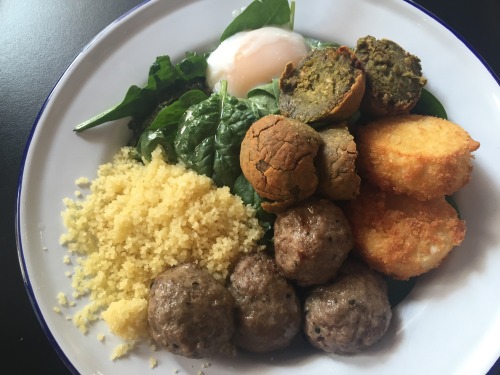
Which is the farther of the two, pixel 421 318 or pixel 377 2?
pixel 377 2

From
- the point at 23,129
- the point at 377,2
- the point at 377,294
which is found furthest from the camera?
the point at 23,129

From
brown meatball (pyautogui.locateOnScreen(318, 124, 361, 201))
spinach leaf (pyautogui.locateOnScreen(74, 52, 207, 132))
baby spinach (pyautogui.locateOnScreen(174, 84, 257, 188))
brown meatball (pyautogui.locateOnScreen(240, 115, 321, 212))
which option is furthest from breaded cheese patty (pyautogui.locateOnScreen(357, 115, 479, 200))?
spinach leaf (pyautogui.locateOnScreen(74, 52, 207, 132))

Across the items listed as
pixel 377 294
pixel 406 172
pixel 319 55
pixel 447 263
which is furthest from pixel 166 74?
pixel 447 263

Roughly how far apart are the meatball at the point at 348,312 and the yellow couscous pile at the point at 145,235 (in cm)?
40

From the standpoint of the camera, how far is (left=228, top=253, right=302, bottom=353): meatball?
6.32ft

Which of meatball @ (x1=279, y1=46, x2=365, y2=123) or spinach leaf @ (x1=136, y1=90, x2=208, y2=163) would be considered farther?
spinach leaf @ (x1=136, y1=90, x2=208, y2=163)

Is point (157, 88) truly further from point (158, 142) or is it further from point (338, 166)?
point (338, 166)

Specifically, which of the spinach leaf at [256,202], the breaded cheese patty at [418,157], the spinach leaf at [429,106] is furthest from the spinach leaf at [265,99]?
the spinach leaf at [429,106]

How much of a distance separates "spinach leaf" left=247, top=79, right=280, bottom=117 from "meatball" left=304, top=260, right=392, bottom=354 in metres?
0.84

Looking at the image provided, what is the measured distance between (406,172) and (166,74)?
4.26ft

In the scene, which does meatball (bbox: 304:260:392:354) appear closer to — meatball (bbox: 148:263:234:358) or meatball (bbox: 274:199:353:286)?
meatball (bbox: 274:199:353:286)

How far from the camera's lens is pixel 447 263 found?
2.09 metres

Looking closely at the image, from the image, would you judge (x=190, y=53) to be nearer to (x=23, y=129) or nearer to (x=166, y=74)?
(x=166, y=74)

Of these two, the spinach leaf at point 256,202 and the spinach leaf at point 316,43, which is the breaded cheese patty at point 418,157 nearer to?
the spinach leaf at point 256,202
